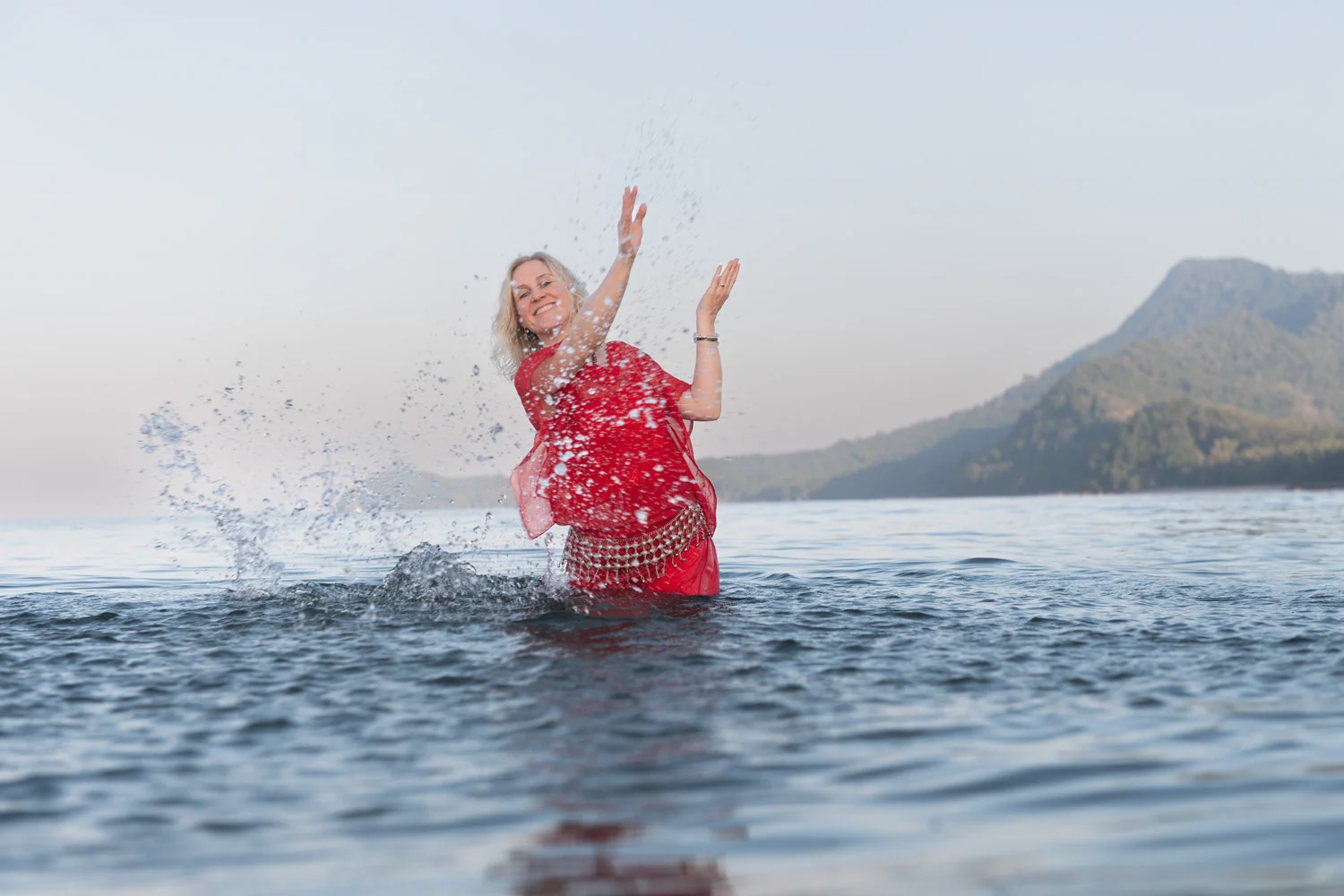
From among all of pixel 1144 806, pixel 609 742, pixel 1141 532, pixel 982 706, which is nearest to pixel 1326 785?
pixel 1144 806

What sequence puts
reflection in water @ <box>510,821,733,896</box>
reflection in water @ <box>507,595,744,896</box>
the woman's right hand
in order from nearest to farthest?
reflection in water @ <box>510,821,733,896</box> → reflection in water @ <box>507,595,744,896</box> → the woman's right hand

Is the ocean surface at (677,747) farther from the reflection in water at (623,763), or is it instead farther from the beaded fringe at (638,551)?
the beaded fringe at (638,551)

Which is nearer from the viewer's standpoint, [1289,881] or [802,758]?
[1289,881]

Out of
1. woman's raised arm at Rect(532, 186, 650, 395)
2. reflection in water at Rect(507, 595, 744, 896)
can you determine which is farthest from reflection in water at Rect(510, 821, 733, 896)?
woman's raised arm at Rect(532, 186, 650, 395)

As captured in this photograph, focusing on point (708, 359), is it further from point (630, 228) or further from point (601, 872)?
point (601, 872)

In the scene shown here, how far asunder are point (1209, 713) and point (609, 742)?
2.69 m

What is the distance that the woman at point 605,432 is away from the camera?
772cm

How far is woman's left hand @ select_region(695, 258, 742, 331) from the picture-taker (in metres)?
7.35

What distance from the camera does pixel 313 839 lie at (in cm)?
336

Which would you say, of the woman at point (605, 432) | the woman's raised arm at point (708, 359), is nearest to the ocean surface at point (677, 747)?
the woman at point (605, 432)

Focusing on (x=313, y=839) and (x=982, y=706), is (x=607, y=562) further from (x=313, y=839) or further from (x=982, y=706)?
(x=313, y=839)

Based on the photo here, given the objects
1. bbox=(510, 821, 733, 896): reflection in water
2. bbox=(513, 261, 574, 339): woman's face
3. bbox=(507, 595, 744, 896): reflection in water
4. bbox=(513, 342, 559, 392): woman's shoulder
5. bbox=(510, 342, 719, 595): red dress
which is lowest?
bbox=(510, 821, 733, 896): reflection in water

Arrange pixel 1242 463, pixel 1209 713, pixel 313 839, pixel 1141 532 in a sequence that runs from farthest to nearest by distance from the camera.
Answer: pixel 1242 463 < pixel 1141 532 < pixel 1209 713 < pixel 313 839

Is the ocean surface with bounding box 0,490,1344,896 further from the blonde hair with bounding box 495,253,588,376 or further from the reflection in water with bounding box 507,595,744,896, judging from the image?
the blonde hair with bounding box 495,253,588,376
